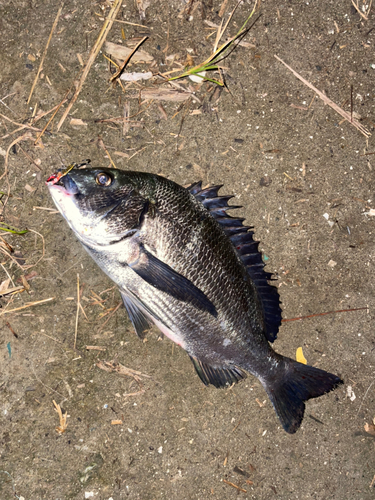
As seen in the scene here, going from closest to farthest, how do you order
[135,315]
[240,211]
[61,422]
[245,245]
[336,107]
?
[245,245] < [135,315] < [61,422] < [240,211] < [336,107]

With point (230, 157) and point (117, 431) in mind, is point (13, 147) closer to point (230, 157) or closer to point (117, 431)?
point (230, 157)

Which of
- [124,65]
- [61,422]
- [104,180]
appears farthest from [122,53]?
[61,422]

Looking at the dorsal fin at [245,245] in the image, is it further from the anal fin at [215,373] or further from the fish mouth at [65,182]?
the fish mouth at [65,182]

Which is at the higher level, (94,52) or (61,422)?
(94,52)

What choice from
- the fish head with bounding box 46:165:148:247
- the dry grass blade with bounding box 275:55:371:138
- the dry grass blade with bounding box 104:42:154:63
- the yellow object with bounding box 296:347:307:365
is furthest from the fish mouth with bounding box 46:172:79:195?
the yellow object with bounding box 296:347:307:365

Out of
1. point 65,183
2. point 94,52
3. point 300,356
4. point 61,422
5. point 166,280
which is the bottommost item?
point 61,422

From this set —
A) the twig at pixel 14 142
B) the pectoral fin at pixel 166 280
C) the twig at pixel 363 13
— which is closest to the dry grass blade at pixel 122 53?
the twig at pixel 14 142

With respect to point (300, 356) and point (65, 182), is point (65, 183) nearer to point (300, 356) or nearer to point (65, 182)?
point (65, 182)
